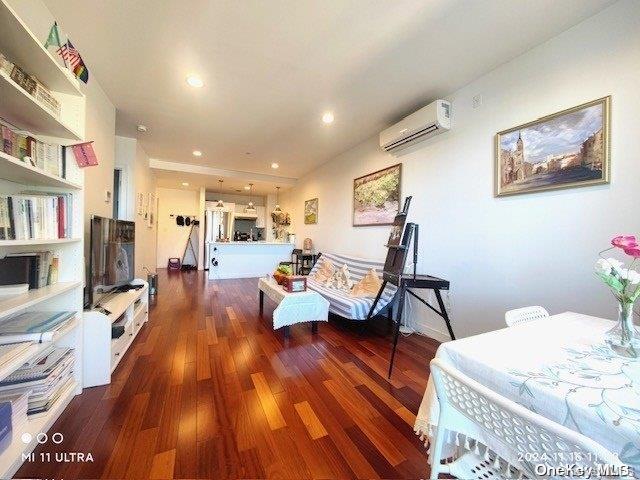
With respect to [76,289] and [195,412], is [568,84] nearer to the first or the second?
[195,412]

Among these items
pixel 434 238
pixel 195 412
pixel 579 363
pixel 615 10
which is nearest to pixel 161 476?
pixel 195 412

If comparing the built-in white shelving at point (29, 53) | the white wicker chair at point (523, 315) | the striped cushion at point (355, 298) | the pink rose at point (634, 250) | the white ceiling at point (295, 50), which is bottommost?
the striped cushion at point (355, 298)

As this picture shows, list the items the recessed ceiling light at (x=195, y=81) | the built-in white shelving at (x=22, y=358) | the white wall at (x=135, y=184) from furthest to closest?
the white wall at (x=135, y=184) → the recessed ceiling light at (x=195, y=81) → the built-in white shelving at (x=22, y=358)

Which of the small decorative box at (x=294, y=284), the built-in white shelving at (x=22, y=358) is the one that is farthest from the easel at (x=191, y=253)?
the built-in white shelving at (x=22, y=358)

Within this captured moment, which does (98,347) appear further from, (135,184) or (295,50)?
(135,184)

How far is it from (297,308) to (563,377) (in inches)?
82.2

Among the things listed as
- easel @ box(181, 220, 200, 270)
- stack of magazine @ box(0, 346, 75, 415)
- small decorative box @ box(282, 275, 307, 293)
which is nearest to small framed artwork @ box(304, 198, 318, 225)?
small decorative box @ box(282, 275, 307, 293)

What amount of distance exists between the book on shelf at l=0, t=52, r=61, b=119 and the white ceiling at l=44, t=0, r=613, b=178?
69 centimetres

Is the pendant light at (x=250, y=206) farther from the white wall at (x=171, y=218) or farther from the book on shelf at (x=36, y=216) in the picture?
the book on shelf at (x=36, y=216)

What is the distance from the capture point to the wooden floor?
1139 millimetres

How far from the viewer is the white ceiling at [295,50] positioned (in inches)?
62.5

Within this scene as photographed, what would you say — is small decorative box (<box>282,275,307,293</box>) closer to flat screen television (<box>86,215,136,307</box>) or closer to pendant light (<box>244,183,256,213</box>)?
flat screen television (<box>86,215,136,307</box>)

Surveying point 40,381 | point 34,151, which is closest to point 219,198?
point 34,151

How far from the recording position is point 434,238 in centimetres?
267
